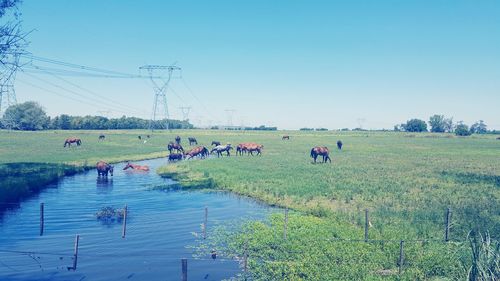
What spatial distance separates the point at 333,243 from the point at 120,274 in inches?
315

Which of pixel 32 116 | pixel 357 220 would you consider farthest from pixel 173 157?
pixel 32 116

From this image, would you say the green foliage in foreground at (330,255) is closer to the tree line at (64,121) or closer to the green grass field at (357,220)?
the green grass field at (357,220)

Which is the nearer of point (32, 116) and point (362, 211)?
point (362, 211)

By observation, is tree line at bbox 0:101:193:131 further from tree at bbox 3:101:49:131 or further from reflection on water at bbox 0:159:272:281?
reflection on water at bbox 0:159:272:281

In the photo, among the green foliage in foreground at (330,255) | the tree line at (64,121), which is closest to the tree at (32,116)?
the tree line at (64,121)

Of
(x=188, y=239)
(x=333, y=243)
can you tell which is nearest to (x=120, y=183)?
(x=188, y=239)

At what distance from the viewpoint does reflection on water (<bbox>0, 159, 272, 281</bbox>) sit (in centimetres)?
1262

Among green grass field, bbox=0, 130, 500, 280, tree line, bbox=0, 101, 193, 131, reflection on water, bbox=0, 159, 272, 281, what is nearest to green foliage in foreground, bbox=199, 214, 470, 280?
green grass field, bbox=0, 130, 500, 280

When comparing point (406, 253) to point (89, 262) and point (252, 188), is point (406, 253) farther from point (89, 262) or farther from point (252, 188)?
point (252, 188)

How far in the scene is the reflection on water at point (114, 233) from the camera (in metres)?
12.6

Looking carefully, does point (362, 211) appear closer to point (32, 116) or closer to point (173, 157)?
point (173, 157)

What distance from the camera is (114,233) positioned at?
16469 millimetres

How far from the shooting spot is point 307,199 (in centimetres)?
2298

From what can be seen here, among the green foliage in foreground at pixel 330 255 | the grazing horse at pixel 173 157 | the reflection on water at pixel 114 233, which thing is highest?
the grazing horse at pixel 173 157
